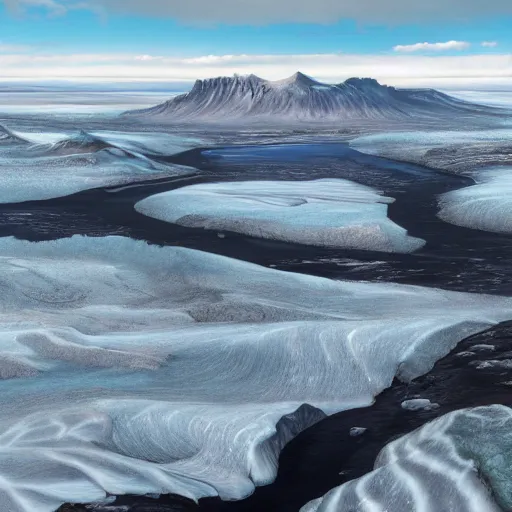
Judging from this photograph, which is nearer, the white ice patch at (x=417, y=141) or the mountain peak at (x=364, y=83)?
the white ice patch at (x=417, y=141)

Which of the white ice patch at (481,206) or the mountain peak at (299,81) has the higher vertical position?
the mountain peak at (299,81)

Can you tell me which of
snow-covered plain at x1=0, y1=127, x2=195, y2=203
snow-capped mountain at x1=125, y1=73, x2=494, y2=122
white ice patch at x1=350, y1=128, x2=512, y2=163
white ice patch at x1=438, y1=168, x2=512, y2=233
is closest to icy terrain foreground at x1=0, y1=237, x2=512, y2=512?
white ice patch at x1=438, y1=168, x2=512, y2=233

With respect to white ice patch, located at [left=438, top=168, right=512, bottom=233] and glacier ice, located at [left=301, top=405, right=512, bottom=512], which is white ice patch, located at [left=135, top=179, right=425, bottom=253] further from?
glacier ice, located at [left=301, top=405, right=512, bottom=512]

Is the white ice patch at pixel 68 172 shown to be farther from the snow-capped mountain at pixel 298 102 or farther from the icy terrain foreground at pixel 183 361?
the snow-capped mountain at pixel 298 102

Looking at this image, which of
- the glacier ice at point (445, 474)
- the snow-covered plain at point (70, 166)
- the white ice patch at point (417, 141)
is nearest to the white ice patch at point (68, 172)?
the snow-covered plain at point (70, 166)

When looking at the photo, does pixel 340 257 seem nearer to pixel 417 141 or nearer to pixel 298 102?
pixel 417 141

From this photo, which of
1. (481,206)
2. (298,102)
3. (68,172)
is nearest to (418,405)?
(481,206)
